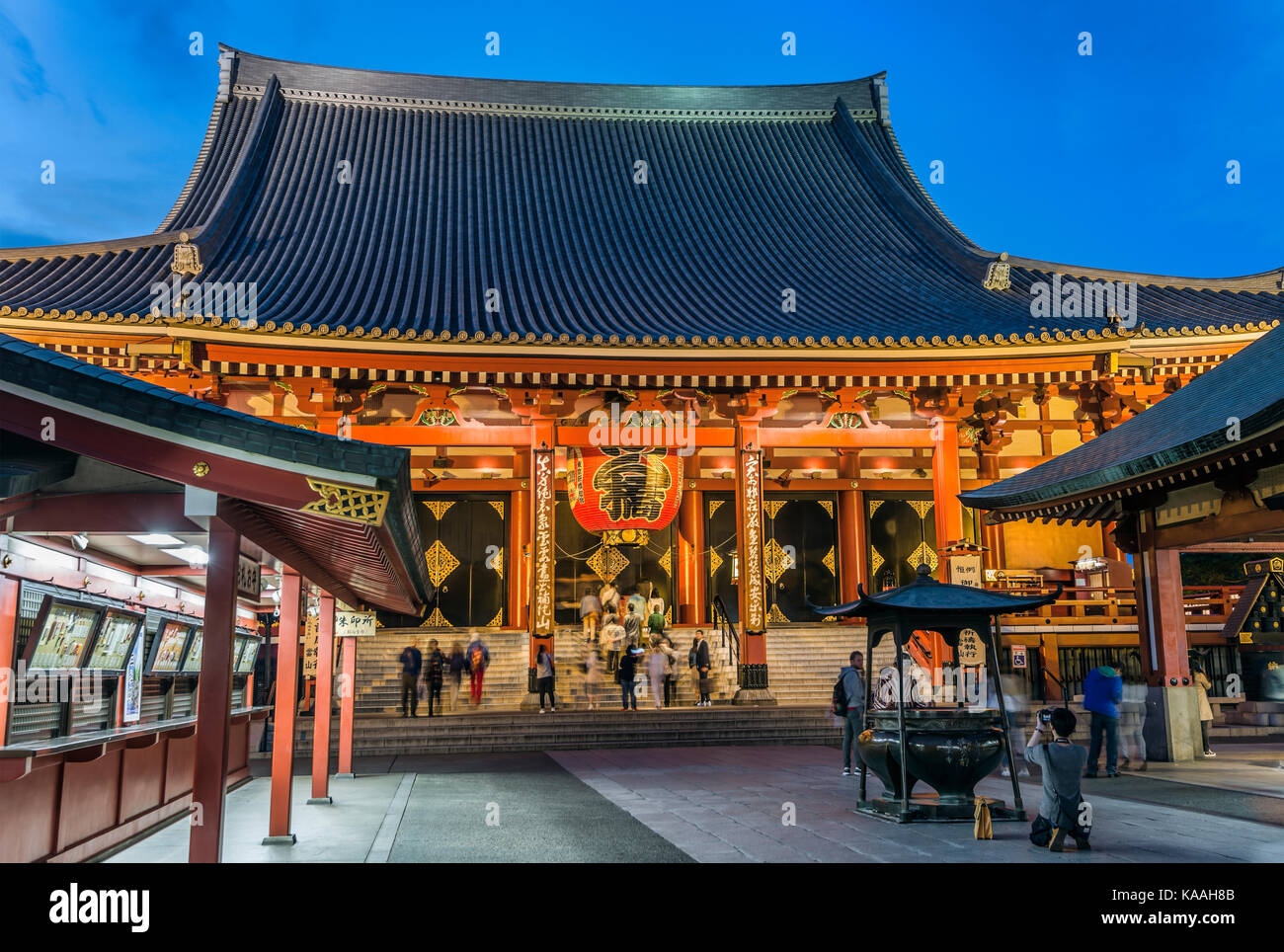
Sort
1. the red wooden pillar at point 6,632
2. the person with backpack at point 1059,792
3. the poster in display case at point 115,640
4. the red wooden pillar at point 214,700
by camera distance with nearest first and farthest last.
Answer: the red wooden pillar at point 214,700 → the red wooden pillar at point 6,632 → the person with backpack at point 1059,792 → the poster in display case at point 115,640

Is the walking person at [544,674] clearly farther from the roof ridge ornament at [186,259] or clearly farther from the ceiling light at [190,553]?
the roof ridge ornament at [186,259]

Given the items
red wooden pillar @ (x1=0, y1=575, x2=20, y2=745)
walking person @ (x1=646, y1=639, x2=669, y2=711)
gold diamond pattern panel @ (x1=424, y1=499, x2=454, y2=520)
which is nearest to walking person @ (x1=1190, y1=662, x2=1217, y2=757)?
walking person @ (x1=646, y1=639, x2=669, y2=711)

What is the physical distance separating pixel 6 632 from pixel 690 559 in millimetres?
17653

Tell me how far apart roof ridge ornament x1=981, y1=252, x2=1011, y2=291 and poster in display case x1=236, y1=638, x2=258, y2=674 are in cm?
1522

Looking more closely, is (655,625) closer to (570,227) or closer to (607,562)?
(607,562)

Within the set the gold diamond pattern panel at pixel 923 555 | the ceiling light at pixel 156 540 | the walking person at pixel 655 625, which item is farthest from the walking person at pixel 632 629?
the ceiling light at pixel 156 540

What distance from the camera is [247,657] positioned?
20219 mm

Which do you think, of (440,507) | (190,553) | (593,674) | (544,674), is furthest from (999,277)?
(190,553)

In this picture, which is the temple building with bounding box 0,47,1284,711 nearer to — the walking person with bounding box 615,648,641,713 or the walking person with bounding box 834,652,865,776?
the walking person with bounding box 615,648,641,713

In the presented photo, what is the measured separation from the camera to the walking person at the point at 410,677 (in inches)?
650

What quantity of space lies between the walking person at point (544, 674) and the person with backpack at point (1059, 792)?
989 centimetres
